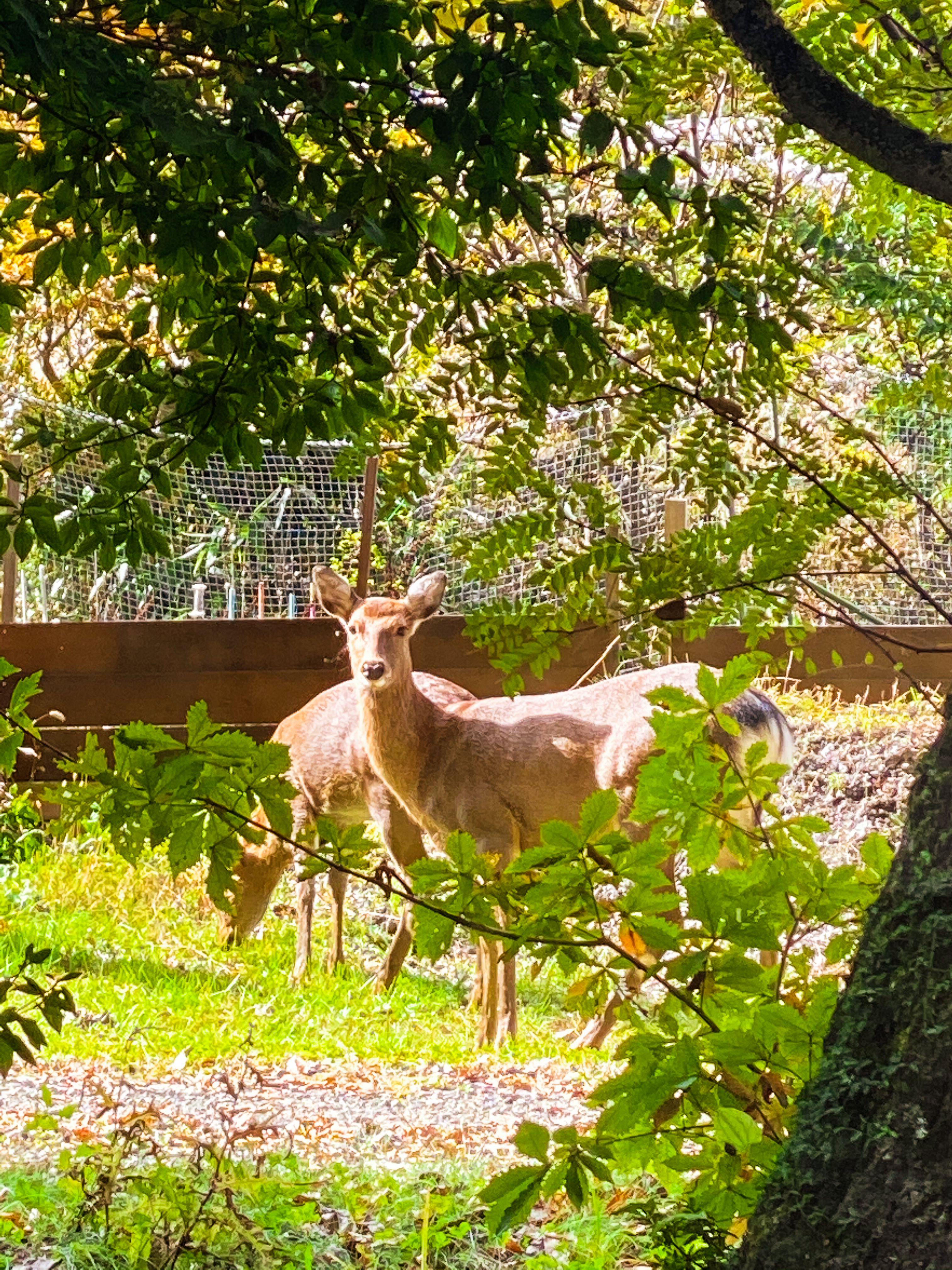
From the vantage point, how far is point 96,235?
152 cm

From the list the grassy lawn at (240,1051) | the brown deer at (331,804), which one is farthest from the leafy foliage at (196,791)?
the brown deer at (331,804)

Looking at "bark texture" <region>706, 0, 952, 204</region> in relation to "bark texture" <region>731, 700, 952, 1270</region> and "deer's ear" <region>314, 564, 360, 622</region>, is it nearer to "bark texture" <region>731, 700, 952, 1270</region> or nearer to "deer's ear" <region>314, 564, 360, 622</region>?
"bark texture" <region>731, 700, 952, 1270</region>

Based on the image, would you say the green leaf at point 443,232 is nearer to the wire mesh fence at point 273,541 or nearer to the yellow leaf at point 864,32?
the yellow leaf at point 864,32

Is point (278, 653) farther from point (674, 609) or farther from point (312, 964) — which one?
point (674, 609)

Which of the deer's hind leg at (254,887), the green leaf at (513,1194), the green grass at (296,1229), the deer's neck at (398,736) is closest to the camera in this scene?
the green leaf at (513,1194)

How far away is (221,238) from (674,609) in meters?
0.81

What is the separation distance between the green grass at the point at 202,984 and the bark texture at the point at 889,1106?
2871mm

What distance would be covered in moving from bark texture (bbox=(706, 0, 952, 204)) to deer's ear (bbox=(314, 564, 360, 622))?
10.4 feet

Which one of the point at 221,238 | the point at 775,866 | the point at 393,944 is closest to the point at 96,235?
the point at 221,238

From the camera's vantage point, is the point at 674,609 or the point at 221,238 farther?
the point at 674,609

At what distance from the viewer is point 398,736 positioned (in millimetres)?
4547

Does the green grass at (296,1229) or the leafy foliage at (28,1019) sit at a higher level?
the leafy foliage at (28,1019)

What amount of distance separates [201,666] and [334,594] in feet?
6.77

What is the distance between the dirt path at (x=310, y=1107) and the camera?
9.64ft
